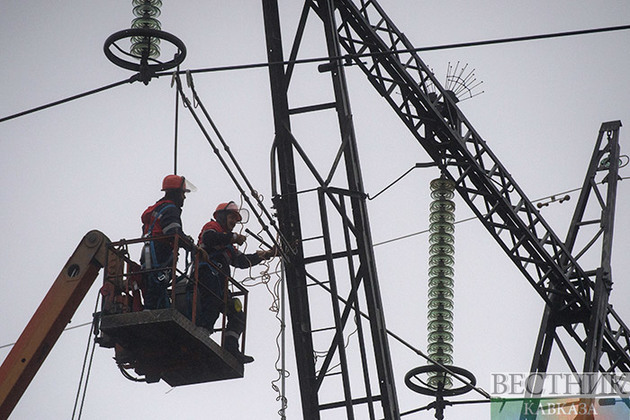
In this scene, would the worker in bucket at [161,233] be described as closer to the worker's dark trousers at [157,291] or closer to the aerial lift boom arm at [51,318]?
the worker's dark trousers at [157,291]

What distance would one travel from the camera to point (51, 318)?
14.5 m

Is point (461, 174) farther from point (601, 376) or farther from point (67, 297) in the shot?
point (67, 297)

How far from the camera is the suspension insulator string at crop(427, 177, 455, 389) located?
60.2 ft

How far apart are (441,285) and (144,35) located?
6175 millimetres

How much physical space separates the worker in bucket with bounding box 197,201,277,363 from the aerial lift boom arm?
1256 mm

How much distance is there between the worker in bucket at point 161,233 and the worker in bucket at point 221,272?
0.52m

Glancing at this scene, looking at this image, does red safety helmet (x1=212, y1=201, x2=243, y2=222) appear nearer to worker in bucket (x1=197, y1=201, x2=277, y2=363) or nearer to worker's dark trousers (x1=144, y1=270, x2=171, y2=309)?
worker in bucket (x1=197, y1=201, x2=277, y2=363)

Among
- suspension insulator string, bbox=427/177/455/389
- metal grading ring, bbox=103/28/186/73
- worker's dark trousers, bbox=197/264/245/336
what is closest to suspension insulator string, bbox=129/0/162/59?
metal grading ring, bbox=103/28/186/73

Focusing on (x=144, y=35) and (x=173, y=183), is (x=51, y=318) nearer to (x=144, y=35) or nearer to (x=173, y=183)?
(x=173, y=183)

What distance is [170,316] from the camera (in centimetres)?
1400

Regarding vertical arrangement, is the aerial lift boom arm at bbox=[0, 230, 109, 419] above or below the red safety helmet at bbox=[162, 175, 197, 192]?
below

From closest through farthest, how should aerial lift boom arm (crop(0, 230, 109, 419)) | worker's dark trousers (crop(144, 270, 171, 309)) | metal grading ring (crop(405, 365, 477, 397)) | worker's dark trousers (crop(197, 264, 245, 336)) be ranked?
aerial lift boom arm (crop(0, 230, 109, 419))
worker's dark trousers (crop(144, 270, 171, 309))
worker's dark trousers (crop(197, 264, 245, 336))
metal grading ring (crop(405, 365, 477, 397))

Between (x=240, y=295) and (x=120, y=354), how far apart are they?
66.7 inches

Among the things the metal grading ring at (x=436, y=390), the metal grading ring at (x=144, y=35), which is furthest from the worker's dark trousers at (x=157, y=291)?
the metal grading ring at (x=436, y=390)
